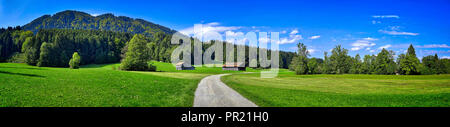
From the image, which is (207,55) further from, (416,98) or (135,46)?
(416,98)

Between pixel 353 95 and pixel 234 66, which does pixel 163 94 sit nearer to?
pixel 353 95

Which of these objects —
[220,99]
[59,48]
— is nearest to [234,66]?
[220,99]

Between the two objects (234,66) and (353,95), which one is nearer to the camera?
(353,95)

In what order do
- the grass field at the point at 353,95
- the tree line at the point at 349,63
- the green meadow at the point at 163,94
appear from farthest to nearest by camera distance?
the tree line at the point at 349,63
the grass field at the point at 353,95
the green meadow at the point at 163,94

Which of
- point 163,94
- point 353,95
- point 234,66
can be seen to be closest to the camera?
point 163,94

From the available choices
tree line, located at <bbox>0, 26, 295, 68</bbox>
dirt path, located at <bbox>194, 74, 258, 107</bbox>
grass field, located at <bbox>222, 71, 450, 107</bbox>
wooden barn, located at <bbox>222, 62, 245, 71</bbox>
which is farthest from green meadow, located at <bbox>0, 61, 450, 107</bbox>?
wooden barn, located at <bbox>222, 62, 245, 71</bbox>

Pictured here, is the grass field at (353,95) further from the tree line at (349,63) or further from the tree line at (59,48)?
the tree line at (59,48)

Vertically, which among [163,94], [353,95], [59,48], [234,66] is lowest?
[353,95]

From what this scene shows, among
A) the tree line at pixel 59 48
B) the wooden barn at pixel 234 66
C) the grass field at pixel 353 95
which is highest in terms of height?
the tree line at pixel 59 48

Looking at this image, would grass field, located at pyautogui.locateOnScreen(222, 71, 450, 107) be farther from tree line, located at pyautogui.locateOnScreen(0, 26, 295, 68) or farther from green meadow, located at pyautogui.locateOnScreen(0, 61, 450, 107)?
tree line, located at pyautogui.locateOnScreen(0, 26, 295, 68)

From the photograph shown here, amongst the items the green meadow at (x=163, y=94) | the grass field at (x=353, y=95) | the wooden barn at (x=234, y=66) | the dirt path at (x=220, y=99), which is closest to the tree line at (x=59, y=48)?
the wooden barn at (x=234, y=66)
